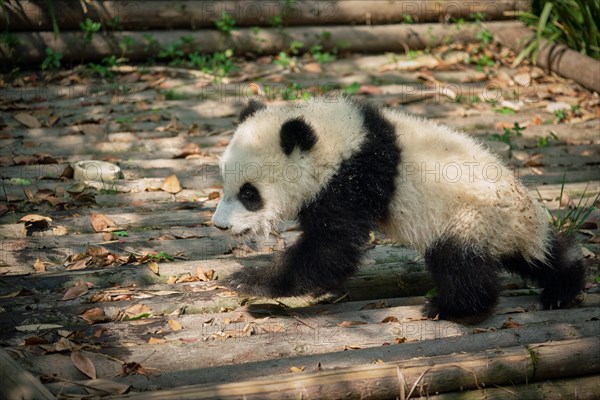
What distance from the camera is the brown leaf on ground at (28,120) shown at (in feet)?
23.7

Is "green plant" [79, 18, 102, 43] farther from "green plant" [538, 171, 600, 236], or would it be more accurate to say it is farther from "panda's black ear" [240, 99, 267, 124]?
"green plant" [538, 171, 600, 236]

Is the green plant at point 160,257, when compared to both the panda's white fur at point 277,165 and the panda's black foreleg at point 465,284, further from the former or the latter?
the panda's black foreleg at point 465,284

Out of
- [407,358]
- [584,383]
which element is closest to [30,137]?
[407,358]

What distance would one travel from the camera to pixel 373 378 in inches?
142

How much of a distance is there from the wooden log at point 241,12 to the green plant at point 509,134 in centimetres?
281

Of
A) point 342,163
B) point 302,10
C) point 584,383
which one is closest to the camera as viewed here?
point 584,383

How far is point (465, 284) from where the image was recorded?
177 inches

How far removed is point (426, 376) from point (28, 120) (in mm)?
5119

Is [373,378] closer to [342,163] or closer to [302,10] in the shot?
[342,163]

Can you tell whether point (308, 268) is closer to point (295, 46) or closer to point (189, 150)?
point (189, 150)

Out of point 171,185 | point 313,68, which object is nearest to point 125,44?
point 313,68

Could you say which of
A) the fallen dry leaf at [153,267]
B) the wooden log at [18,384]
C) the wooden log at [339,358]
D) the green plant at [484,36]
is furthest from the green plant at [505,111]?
the wooden log at [18,384]

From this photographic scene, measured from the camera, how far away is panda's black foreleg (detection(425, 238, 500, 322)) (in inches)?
176

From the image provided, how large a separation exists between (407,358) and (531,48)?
6.39 meters
